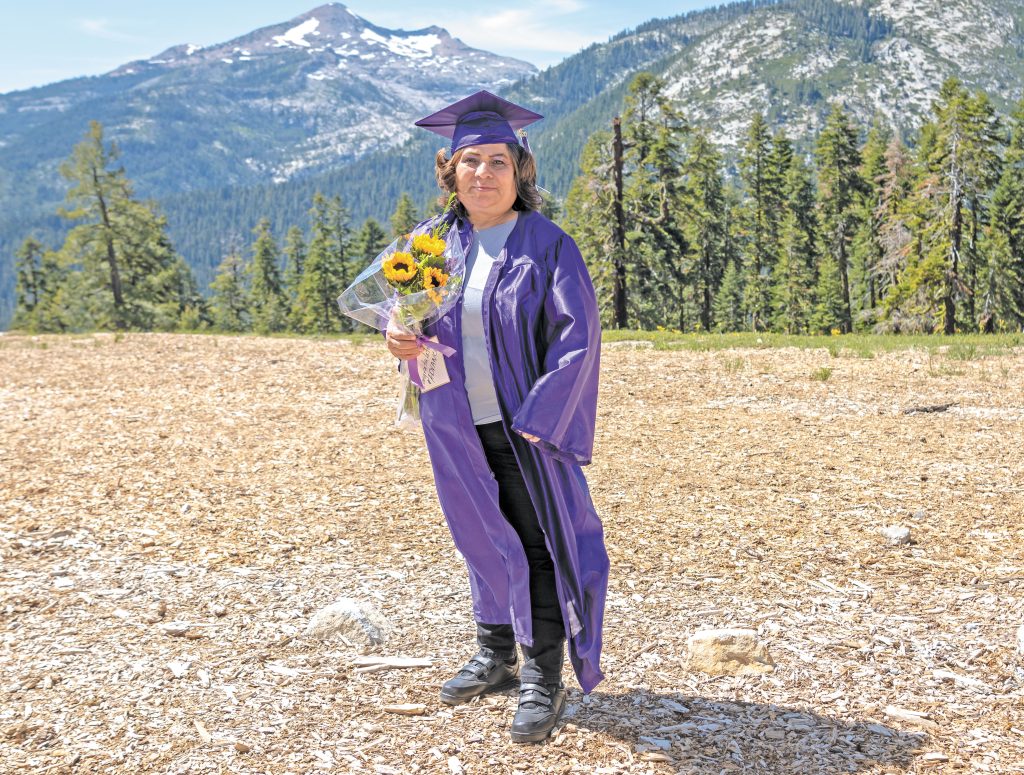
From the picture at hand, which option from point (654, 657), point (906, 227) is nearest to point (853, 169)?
point (906, 227)

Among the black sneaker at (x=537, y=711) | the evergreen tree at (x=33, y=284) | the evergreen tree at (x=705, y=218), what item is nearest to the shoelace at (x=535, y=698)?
the black sneaker at (x=537, y=711)

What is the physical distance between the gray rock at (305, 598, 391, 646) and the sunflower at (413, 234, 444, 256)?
2.23 metres

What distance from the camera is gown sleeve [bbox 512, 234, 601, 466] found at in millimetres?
3395

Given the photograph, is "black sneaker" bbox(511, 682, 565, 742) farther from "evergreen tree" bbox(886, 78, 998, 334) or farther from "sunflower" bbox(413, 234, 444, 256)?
"evergreen tree" bbox(886, 78, 998, 334)

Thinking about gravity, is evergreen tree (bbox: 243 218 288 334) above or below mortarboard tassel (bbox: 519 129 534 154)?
above

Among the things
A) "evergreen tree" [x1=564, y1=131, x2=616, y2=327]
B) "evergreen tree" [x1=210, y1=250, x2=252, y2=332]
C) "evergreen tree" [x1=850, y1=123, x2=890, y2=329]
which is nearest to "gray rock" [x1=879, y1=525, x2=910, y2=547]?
"evergreen tree" [x1=564, y1=131, x2=616, y2=327]

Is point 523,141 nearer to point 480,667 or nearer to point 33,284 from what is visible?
point 480,667

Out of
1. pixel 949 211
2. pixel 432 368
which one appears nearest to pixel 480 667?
pixel 432 368

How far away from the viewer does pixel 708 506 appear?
6965 mm

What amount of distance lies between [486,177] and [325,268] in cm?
5468

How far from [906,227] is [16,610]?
4008 centimetres

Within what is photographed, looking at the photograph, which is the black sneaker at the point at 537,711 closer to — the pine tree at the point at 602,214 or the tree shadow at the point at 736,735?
the tree shadow at the point at 736,735

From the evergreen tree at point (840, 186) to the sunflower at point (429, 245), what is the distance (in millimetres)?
43097

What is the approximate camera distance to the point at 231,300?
73.1m
